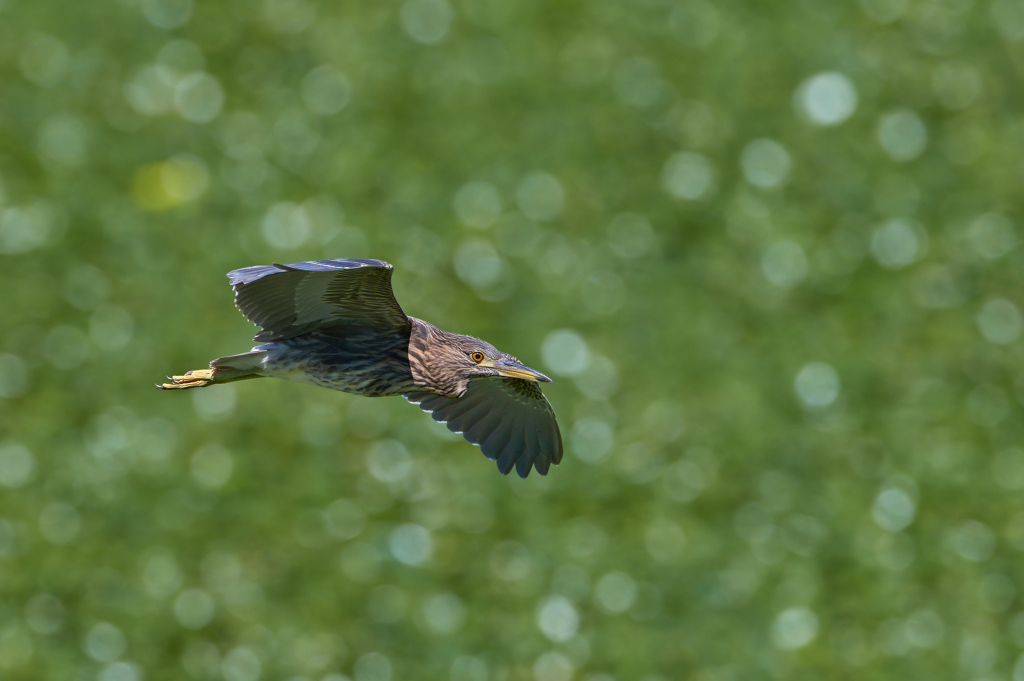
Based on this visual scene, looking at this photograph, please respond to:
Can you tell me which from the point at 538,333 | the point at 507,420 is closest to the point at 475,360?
the point at 507,420

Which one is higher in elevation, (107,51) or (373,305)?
(107,51)

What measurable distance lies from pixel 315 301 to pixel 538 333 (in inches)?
257

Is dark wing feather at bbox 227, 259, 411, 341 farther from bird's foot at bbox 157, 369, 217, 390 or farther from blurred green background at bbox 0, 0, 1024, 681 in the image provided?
blurred green background at bbox 0, 0, 1024, 681

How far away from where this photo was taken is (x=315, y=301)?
2896 millimetres

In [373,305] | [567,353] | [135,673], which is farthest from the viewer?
[567,353]

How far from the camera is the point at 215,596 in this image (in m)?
8.72

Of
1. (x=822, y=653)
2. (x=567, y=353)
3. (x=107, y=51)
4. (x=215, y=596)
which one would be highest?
(x=107, y=51)

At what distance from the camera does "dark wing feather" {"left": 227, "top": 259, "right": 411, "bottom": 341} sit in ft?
9.00

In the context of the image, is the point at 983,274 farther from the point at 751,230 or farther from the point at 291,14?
the point at 291,14

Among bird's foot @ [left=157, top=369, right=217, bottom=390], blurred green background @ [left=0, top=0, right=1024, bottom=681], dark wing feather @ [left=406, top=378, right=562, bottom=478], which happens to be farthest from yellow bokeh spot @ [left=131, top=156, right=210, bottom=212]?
bird's foot @ [left=157, top=369, right=217, bottom=390]

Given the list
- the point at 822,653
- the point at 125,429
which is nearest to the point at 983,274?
the point at 822,653

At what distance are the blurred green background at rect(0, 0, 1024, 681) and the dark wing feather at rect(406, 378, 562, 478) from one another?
200 inches

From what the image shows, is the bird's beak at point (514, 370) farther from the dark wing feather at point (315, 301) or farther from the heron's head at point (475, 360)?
the dark wing feather at point (315, 301)

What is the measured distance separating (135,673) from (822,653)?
4.80 meters
